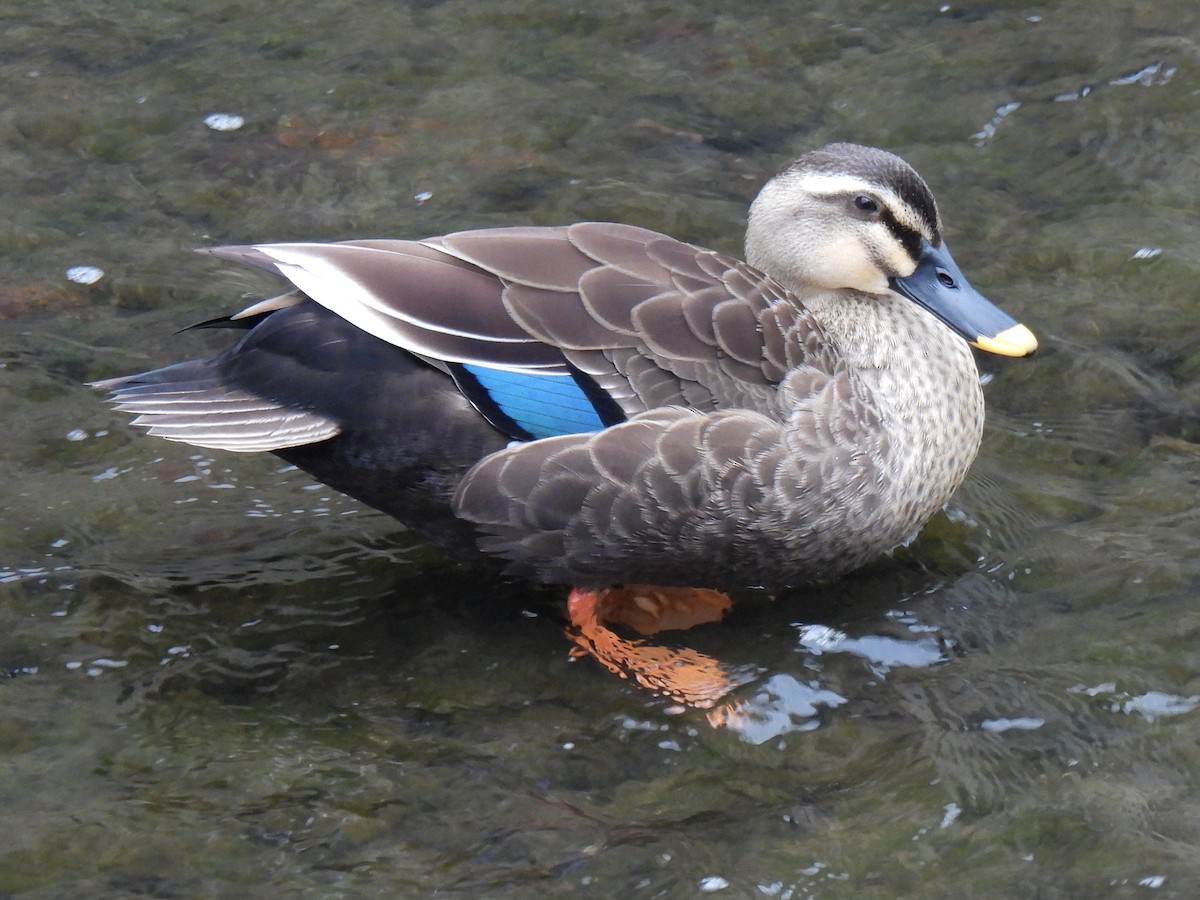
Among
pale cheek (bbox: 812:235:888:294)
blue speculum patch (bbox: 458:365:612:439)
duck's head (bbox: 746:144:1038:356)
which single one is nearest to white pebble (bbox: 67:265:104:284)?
blue speculum patch (bbox: 458:365:612:439)

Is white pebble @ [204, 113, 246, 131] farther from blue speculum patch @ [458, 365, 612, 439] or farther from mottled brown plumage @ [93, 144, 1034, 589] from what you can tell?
blue speculum patch @ [458, 365, 612, 439]

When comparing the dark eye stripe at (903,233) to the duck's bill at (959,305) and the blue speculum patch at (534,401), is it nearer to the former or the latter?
the duck's bill at (959,305)

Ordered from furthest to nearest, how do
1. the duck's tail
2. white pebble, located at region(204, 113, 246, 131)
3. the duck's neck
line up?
white pebble, located at region(204, 113, 246, 131), the duck's neck, the duck's tail

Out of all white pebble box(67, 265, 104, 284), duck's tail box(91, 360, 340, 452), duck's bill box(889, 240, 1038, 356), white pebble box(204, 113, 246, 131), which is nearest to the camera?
duck's tail box(91, 360, 340, 452)

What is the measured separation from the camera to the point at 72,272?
5.37m

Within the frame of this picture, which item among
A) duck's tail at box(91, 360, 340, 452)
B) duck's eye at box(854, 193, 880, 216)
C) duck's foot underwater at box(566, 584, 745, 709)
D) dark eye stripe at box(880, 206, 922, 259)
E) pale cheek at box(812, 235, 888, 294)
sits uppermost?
duck's eye at box(854, 193, 880, 216)

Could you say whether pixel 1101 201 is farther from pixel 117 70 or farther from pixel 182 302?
pixel 117 70

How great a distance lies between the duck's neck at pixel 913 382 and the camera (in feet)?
13.5

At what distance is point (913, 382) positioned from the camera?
4.19 meters

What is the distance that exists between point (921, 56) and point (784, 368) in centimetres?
310

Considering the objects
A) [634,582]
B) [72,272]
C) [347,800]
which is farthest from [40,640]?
[72,272]

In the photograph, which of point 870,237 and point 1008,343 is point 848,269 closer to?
point 870,237

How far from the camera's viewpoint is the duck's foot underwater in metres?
3.84

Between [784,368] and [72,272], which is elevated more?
[784,368]
